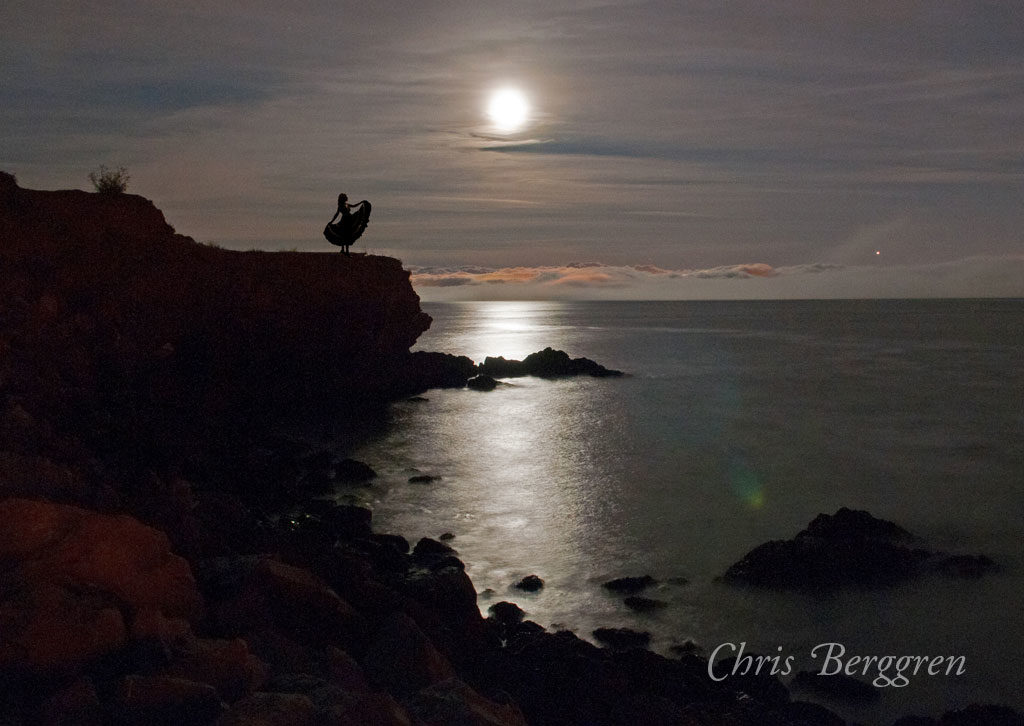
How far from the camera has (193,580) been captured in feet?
28.1

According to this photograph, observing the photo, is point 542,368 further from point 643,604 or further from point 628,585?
point 643,604

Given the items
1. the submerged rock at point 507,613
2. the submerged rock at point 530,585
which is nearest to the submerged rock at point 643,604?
the submerged rock at point 530,585

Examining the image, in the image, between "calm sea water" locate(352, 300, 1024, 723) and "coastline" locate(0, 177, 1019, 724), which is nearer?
"coastline" locate(0, 177, 1019, 724)

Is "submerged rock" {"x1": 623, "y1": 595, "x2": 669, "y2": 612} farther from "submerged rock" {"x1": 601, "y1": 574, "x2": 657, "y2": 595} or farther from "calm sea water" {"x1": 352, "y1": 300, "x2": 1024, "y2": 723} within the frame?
"submerged rock" {"x1": 601, "y1": 574, "x2": 657, "y2": 595}

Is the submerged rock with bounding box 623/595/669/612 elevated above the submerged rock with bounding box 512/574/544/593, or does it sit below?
above

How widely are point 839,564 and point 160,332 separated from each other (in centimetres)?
2145

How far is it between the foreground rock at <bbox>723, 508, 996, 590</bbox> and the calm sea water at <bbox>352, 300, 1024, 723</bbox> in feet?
1.42

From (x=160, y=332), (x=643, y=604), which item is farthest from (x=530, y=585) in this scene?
(x=160, y=332)

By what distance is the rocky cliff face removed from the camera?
19562mm

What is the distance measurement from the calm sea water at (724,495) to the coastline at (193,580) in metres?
1.71

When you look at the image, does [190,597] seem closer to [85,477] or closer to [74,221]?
[85,477]

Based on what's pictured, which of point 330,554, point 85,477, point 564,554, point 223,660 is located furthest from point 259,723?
point 564,554

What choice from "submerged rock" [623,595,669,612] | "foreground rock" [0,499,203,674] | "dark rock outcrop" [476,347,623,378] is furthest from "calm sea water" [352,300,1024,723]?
"foreground rock" [0,499,203,674]

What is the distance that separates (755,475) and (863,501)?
11.1 ft
